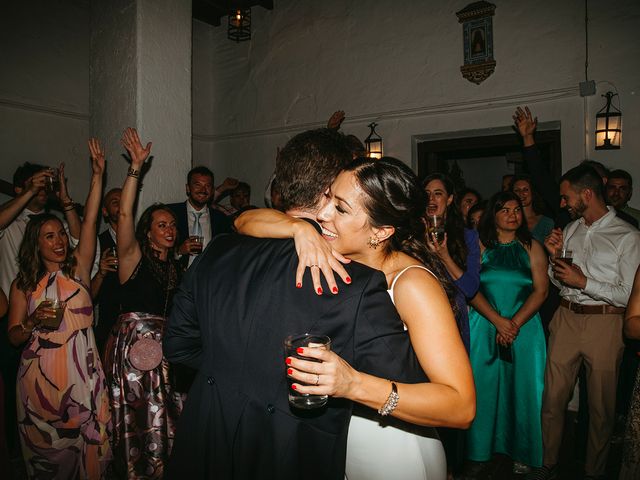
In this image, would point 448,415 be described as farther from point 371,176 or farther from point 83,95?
point 83,95

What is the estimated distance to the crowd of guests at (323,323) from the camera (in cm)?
120

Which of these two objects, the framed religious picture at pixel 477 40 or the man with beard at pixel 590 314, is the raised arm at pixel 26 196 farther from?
the framed religious picture at pixel 477 40

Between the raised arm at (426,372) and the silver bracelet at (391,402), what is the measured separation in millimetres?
11

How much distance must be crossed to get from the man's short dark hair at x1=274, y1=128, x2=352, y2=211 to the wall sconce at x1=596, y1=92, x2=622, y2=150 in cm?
447

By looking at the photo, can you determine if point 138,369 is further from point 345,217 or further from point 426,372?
point 426,372

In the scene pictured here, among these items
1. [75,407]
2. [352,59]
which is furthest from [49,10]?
[75,407]

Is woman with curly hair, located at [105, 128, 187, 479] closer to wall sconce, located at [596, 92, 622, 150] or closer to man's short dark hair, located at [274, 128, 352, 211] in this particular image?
man's short dark hair, located at [274, 128, 352, 211]

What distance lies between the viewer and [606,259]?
3074 mm

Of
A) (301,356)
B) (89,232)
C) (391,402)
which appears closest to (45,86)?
(89,232)

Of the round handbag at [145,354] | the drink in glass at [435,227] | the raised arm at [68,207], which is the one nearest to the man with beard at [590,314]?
the drink in glass at [435,227]

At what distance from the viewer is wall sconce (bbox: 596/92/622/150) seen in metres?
4.79

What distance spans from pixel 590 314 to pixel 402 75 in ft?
13.8

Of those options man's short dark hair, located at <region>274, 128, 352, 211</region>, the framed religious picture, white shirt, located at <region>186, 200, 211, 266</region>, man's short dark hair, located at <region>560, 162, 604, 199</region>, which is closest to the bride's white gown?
man's short dark hair, located at <region>274, 128, 352, 211</region>

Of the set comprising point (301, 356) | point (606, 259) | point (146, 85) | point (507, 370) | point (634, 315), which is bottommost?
point (507, 370)
